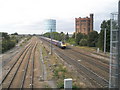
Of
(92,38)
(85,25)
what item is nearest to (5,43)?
(92,38)

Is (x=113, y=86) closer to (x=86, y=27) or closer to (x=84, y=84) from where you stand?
(x=84, y=84)

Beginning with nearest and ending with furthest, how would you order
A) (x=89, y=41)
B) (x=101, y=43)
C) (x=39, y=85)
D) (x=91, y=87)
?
(x=91, y=87)
(x=39, y=85)
(x=101, y=43)
(x=89, y=41)

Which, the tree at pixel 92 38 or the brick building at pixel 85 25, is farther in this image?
the brick building at pixel 85 25

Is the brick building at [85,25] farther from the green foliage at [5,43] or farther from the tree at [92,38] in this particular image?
the green foliage at [5,43]

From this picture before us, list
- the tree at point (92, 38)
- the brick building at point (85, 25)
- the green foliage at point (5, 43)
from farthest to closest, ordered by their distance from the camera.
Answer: the brick building at point (85, 25) < the tree at point (92, 38) < the green foliage at point (5, 43)

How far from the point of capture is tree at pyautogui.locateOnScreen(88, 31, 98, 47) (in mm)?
40844

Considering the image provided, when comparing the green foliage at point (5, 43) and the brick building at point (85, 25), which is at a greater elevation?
the brick building at point (85, 25)

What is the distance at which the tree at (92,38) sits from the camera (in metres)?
40.8

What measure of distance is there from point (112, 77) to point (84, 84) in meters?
5.28

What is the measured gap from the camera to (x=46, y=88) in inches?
409

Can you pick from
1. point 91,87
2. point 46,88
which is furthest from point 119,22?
point 46,88

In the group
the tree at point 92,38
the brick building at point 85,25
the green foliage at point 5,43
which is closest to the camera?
the green foliage at point 5,43

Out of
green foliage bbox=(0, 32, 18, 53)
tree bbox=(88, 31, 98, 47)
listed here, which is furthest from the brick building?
green foliage bbox=(0, 32, 18, 53)

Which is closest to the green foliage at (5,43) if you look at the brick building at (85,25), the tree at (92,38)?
the tree at (92,38)
